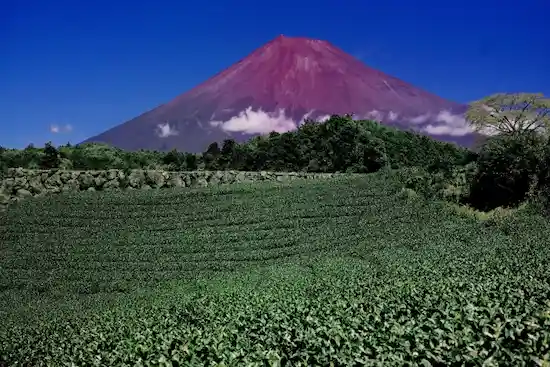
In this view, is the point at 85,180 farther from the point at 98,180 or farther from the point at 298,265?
the point at 298,265

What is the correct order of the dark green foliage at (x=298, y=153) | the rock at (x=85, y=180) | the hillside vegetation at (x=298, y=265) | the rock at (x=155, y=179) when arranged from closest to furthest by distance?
1. the hillside vegetation at (x=298, y=265)
2. the rock at (x=85, y=180)
3. the rock at (x=155, y=179)
4. the dark green foliage at (x=298, y=153)

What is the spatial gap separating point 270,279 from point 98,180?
747 inches

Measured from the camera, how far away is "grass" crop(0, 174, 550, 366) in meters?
4.76

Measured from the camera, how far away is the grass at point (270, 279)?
4758 mm

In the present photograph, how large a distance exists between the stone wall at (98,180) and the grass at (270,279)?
2.10 m

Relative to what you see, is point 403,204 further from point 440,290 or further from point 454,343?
point 454,343

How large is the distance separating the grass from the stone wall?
2097mm

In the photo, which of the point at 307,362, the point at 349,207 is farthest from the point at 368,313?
the point at 349,207

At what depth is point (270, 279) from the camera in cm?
1495

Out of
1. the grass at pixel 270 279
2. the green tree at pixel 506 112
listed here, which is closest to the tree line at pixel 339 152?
the green tree at pixel 506 112

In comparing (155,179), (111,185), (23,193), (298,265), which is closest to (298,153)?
(155,179)

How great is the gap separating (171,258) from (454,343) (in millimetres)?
17452

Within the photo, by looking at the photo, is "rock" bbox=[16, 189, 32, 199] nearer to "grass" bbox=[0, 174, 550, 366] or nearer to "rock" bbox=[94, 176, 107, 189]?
"grass" bbox=[0, 174, 550, 366]

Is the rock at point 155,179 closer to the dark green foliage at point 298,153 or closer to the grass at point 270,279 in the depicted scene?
the grass at point 270,279
